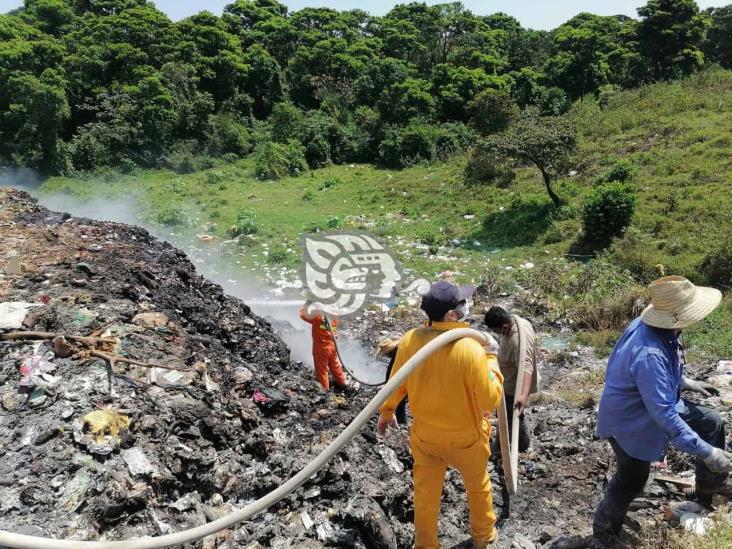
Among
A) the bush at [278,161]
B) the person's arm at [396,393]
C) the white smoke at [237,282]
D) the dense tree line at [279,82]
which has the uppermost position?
the dense tree line at [279,82]

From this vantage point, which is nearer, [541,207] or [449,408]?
[449,408]

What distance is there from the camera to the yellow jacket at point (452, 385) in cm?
243

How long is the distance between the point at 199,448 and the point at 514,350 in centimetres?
207

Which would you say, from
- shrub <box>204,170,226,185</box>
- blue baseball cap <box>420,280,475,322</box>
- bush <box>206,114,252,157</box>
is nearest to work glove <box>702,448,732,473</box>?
blue baseball cap <box>420,280,475,322</box>

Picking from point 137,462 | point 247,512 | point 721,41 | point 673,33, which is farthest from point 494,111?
point 247,512

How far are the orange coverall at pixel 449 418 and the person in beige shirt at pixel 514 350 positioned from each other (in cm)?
79

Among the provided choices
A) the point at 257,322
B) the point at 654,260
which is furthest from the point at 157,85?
the point at 654,260

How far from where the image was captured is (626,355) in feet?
8.26

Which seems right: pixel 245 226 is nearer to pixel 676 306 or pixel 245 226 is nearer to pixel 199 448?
pixel 199 448

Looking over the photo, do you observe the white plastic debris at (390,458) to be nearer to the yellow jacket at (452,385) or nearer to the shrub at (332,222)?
the yellow jacket at (452,385)

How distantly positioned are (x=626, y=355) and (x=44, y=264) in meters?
5.63

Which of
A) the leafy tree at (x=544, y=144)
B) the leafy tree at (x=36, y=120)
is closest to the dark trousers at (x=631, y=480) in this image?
the leafy tree at (x=544, y=144)

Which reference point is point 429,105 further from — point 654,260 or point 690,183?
point 654,260

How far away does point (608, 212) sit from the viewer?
973 cm
